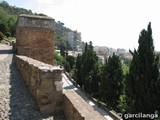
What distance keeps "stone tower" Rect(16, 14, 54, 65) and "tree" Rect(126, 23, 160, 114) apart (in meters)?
5.51

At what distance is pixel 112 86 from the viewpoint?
57.1ft

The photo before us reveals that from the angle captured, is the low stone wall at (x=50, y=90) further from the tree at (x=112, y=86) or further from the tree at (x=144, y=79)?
the tree at (x=112, y=86)

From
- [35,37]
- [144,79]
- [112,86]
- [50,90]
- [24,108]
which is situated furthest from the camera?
[112,86]

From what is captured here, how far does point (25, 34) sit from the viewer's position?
1476cm

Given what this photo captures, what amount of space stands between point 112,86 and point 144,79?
192 inches

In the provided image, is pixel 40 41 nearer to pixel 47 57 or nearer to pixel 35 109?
pixel 47 57

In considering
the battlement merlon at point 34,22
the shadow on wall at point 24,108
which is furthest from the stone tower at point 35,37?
the shadow on wall at point 24,108

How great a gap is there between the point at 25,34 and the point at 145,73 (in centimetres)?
774

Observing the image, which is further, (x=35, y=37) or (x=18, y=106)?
(x=35, y=37)

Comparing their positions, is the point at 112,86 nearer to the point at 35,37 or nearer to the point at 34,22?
the point at 35,37

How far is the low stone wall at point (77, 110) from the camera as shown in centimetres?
375

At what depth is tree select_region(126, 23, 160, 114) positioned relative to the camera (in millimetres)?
12102

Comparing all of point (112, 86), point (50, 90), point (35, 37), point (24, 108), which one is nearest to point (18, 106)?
point (24, 108)

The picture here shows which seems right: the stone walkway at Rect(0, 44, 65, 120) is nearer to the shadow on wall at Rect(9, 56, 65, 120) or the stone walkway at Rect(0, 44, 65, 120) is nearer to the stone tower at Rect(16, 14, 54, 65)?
the shadow on wall at Rect(9, 56, 65, 120)
